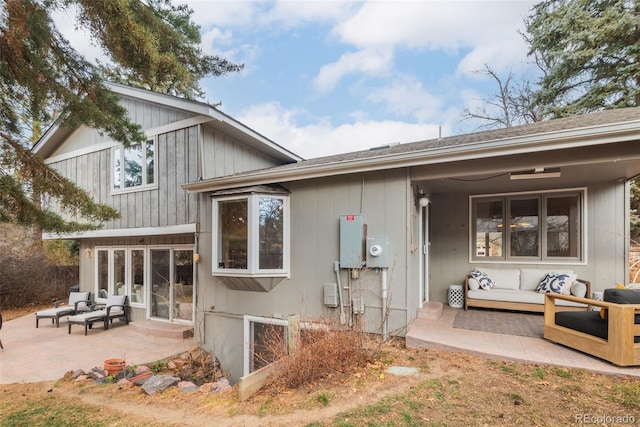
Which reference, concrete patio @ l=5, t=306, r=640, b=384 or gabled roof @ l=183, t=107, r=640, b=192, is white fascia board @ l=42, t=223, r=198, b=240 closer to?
gabled roof @ l=183, t=107, r=640, b=192

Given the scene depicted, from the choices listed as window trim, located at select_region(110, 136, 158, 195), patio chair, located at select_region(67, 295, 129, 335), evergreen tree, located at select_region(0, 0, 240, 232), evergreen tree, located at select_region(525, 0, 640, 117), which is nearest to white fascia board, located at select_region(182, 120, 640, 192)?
evergreen tree, located at select_region(0, 0, 240, 232)

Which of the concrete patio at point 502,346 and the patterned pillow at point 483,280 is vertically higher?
the patterned pillow at point 483,280

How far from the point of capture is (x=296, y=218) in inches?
234

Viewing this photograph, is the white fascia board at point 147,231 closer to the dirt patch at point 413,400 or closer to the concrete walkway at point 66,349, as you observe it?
the concrete walkway at point 66,349

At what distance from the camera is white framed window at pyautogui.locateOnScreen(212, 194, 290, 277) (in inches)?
227

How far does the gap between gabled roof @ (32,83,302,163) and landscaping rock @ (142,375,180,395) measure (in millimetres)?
4815

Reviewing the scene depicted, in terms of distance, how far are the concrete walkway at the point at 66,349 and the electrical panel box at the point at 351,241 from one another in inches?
159

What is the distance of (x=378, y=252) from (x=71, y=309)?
8.98 m

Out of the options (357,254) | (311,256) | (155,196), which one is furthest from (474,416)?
(155,196)

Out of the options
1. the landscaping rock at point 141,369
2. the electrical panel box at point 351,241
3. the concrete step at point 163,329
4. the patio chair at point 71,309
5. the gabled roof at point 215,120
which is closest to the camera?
the electrical panel box at point 351,241

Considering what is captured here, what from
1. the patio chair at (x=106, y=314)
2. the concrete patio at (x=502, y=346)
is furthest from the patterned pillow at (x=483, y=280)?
the patio chair at (x=106, y=314)

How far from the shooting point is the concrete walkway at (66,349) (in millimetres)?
5684

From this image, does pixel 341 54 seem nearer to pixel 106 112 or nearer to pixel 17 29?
pixel 106 112

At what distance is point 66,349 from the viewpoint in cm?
679
